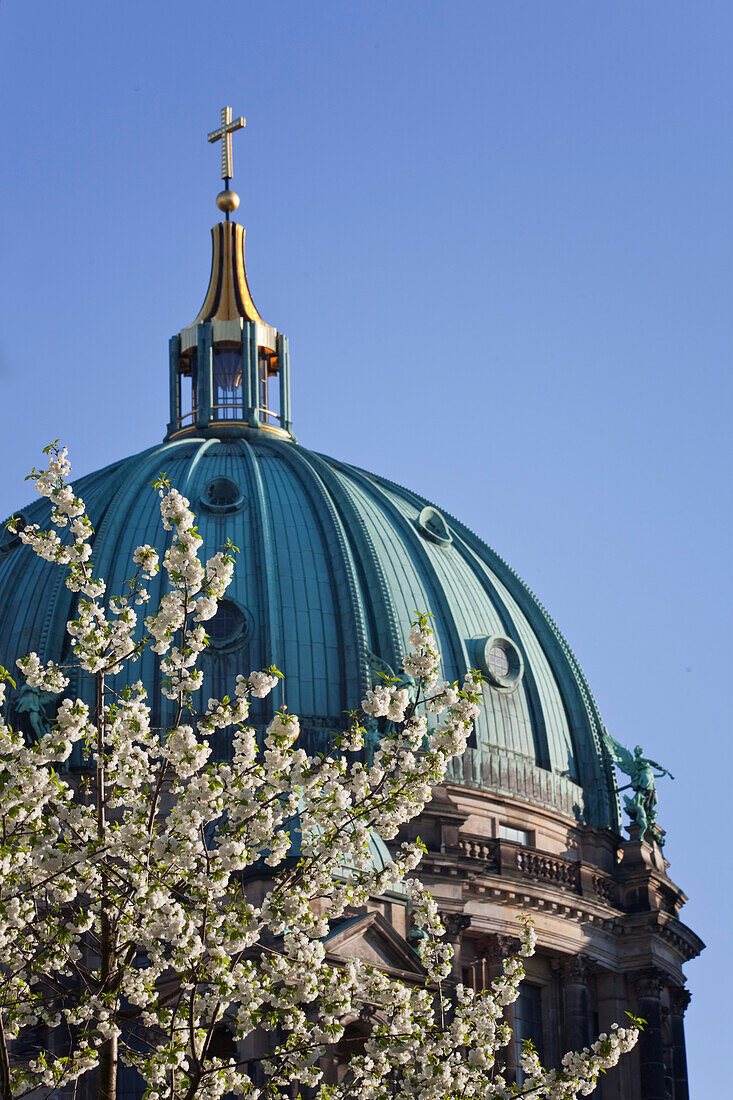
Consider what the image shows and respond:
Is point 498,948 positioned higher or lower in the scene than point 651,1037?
higher

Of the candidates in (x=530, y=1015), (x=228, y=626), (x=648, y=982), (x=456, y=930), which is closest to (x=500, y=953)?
(x=456, y=930)

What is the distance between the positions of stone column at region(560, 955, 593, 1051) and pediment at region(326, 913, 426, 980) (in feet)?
35.9

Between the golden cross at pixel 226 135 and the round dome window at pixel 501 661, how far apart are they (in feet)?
69.9

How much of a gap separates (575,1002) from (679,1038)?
16.4 ft

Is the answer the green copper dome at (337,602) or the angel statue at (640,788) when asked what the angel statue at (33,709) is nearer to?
the green copper dome at (337,602)

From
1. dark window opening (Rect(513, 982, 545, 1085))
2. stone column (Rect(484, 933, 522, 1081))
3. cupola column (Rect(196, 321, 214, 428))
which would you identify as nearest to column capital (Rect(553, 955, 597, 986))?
dark window opening (Rect(513, 982, 545, 1085))

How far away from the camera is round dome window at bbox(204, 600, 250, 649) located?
2034 inches

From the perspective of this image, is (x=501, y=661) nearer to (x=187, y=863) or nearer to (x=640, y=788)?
(x=640, y=788)

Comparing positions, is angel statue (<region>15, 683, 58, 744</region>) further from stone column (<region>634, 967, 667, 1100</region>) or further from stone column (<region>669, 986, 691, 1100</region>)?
stone column (<region>669, 986, 691, 1100</region>)

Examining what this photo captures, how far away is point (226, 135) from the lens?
68938 mm

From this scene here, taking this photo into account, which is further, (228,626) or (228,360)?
(228,360)

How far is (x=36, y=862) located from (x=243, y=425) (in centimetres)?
4058

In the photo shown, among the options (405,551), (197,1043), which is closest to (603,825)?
(405,551)

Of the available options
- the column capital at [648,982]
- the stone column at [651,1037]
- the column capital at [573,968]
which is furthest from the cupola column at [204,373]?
the stone column at [651,1037]
